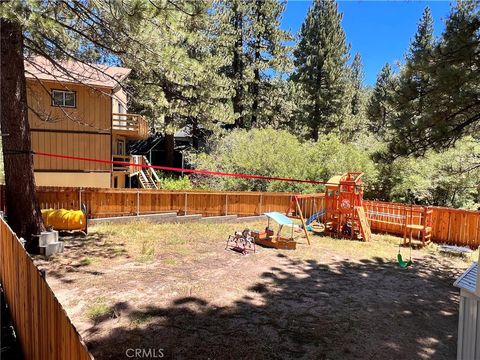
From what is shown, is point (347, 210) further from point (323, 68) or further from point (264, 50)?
point (323, 68)

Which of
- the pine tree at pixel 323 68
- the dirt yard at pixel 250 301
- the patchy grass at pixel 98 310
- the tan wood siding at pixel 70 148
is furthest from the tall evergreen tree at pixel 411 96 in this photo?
the pine tree at pixel 323 68

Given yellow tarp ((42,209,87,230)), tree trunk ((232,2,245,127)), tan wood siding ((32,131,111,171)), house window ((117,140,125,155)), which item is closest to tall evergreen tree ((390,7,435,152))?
yellow tarp ((42,209,87,230))

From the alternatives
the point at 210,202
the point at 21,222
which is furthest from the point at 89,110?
the point at 21,222

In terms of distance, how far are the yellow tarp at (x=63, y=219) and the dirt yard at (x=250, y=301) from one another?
0.64 meters

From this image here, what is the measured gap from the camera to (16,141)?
9305 millimetres

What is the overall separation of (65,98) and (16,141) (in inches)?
427

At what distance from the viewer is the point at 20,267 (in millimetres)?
4613

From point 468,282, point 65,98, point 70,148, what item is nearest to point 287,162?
point 70,148

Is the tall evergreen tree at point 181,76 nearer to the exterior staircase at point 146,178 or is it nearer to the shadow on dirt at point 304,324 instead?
the exterior staircase at point 146,178

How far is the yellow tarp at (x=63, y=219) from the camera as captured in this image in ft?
37.3

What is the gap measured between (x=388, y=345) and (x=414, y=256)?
7427mm

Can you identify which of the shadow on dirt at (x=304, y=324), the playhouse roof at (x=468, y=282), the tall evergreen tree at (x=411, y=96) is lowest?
the shadow on dirt at (x=304, y=324)

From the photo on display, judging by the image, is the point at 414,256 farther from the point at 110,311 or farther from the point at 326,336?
the point at 110,311

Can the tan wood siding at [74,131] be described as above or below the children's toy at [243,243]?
above
